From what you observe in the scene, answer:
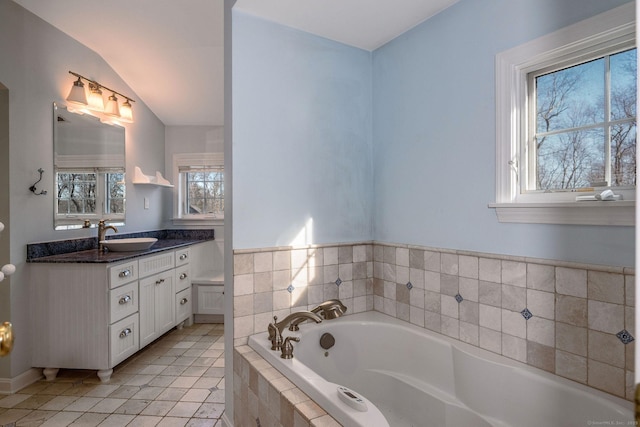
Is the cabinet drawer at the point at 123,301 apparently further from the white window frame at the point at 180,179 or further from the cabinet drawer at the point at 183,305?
the white window frame at the point at 180,179

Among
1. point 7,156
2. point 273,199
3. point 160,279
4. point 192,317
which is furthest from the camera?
point 192,317

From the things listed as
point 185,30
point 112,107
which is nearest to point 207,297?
point 112,107

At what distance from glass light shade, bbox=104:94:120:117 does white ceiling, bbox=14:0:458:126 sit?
353 mm

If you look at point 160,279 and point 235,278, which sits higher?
point 235,278

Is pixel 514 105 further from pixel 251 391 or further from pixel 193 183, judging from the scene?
pixel 193 183

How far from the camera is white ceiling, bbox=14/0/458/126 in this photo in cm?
189

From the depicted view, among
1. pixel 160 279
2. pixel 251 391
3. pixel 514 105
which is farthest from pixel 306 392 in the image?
pixel 160 279

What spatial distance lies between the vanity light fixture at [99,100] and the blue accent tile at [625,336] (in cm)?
373

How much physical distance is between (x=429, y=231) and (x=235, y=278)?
111 cm

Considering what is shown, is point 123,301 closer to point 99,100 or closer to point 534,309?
point 99,100

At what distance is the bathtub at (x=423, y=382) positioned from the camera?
49.7 inches

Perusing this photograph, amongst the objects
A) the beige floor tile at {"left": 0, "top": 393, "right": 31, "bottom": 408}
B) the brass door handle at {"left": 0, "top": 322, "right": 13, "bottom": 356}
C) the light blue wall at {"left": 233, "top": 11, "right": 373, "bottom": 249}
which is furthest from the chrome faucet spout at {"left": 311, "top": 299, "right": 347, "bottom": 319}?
the beige floor tile at {"left": 0, "top": 393, "right": 31, "bottom": 408}

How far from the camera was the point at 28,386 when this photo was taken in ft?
7.97

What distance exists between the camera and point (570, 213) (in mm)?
1359
